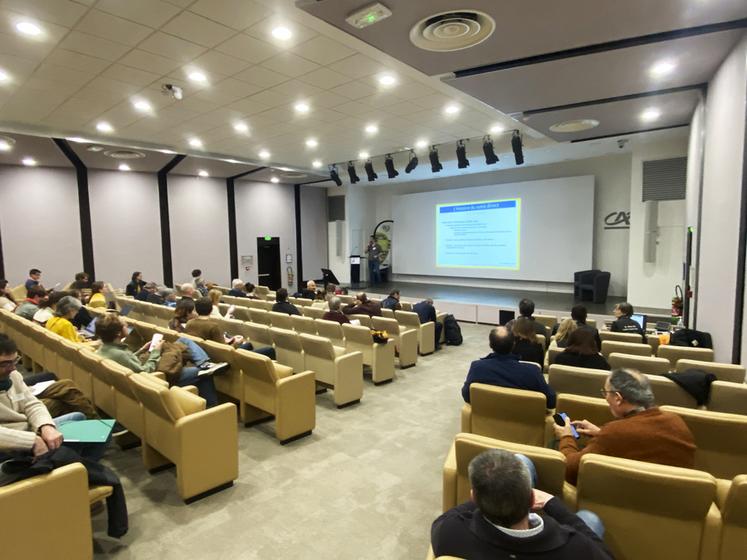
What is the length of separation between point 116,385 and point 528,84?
574cm

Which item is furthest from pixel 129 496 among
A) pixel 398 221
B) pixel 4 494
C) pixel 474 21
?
pixel 398 221

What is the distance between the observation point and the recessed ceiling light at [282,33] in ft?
14.0

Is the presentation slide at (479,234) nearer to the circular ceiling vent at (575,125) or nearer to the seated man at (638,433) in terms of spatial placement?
the circular ceiling vent at (575,125)

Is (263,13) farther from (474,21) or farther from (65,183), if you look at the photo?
(65,183)

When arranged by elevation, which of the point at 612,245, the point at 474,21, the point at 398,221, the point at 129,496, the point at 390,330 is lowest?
the point at 129,496

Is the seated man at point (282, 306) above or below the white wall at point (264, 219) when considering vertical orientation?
below

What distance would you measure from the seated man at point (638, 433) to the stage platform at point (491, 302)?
7474mm

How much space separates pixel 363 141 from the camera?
966 centimetres

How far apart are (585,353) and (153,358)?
4038 mm

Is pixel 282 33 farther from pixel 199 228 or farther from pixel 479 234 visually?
pixel 479 234

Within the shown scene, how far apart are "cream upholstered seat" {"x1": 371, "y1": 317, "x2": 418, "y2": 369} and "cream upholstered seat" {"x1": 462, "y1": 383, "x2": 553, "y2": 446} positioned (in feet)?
10.6

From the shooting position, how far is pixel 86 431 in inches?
104

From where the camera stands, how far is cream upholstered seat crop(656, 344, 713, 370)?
4160mm

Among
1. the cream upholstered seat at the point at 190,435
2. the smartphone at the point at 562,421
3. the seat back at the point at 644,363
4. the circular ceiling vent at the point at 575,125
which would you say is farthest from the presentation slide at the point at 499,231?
the cream upholstered seat at the point at 190,435
